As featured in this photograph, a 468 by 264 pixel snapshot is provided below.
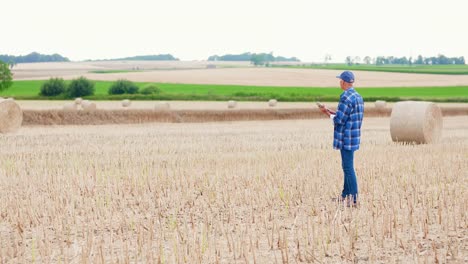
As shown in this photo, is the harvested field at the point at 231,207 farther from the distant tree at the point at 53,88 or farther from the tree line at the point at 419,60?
the tree line at the point at 419,60

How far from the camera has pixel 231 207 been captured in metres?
10.1

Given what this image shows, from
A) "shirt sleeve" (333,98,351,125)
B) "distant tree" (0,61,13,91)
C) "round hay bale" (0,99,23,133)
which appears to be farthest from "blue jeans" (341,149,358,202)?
"distant tree" (0,61,13,91)

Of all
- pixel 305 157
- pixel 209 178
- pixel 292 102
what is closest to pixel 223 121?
pixel 292 102

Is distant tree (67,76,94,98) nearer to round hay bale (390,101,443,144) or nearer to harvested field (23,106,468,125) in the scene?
harvested field (23,106,468,125)

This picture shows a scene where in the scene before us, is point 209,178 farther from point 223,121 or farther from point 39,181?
point 223,121

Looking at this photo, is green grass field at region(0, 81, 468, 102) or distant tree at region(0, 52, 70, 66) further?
distant tree at region(0, 52, 70, 66)

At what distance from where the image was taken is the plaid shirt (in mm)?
9938

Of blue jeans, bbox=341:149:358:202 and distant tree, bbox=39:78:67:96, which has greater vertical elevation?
blue jeans, bbox=341:149:358:202

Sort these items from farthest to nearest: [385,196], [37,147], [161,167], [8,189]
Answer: [37,147] < [161,167] < [8,189] < [385,196]

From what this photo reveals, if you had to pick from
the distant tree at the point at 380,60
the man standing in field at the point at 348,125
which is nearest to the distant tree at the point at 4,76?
the man standing in field at the point at 348,125

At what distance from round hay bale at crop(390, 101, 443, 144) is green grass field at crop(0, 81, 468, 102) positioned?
27.8 metres

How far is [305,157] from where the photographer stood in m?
15.8

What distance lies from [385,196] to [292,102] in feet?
121

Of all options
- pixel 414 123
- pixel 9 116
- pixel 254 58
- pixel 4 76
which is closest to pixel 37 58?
pixel 254 58
